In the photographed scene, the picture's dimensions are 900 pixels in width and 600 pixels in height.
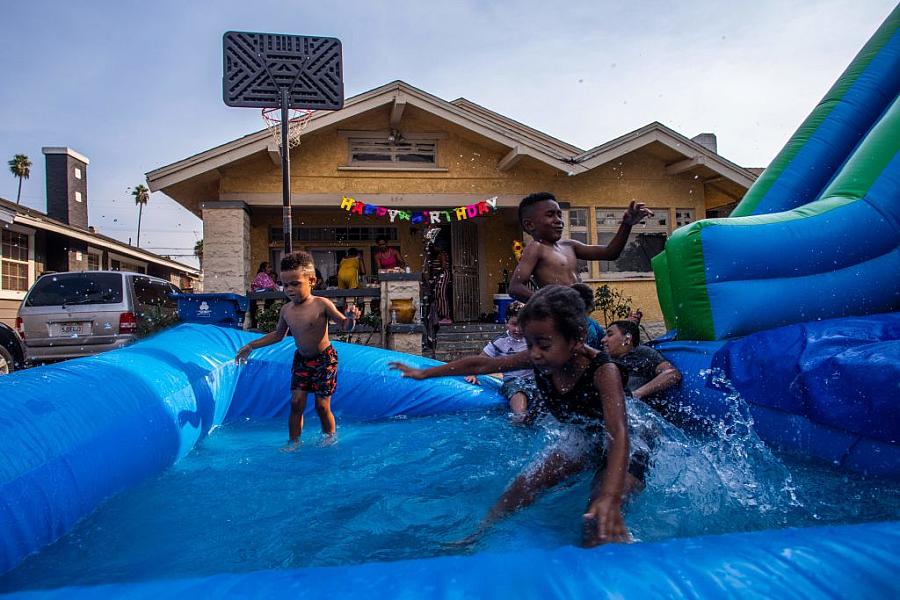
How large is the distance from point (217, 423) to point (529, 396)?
250 centimetres

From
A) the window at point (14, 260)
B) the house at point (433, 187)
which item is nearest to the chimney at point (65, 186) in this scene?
the window at point (14, 260)

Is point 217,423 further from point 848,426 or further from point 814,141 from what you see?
point 814,141

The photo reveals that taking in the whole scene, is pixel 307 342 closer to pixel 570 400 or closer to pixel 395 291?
pixel 570 400

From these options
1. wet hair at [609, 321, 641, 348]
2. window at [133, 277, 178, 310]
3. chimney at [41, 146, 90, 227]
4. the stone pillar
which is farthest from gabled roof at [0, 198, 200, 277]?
wet hair at [609, 321, 641, 348]

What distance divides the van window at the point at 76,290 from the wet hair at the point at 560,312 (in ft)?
25.2

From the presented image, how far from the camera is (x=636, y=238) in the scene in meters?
12.1

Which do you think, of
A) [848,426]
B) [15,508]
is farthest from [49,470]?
[848,426]

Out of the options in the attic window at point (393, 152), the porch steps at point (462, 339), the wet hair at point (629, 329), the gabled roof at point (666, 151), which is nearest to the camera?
the wet hair at point (629, 329)

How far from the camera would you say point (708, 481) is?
9.20 feet

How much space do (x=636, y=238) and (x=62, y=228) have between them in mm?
13344

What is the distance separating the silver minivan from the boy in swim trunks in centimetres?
434

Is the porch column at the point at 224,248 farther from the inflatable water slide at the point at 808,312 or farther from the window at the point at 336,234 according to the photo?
the inflatable water slide at the point at 808,312

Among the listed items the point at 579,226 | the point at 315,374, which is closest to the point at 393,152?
the point at 579,226

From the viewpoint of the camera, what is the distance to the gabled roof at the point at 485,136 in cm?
1013
